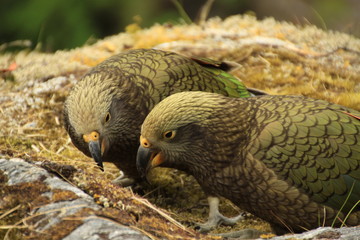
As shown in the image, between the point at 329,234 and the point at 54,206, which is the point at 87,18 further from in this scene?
the point at 329,234

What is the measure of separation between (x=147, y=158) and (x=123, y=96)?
0.70 metres

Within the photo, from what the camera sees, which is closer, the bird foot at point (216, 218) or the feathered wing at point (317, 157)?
the feathered wing at point (317, 157)

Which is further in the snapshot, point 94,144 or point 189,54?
point 189,54

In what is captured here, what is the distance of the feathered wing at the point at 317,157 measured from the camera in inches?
143

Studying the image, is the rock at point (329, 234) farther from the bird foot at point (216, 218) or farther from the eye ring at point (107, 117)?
the eye ring at point (107, 117)

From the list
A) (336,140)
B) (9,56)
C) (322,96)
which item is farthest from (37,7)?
(336,140)

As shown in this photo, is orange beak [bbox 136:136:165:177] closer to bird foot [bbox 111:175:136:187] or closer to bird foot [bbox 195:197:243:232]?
bird foot [bbox 195:197:243:232]

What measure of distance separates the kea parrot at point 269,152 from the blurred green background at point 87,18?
332 cm

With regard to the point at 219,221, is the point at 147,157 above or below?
above

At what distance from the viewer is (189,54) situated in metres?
6.45

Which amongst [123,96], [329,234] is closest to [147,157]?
[123,96]

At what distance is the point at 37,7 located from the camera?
690 cm

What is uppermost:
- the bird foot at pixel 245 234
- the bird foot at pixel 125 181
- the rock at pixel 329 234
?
the rock at pixel 329 234

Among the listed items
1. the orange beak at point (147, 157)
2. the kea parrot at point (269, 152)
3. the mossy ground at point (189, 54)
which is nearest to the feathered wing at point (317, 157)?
the kea parrot at point (269, 152)
